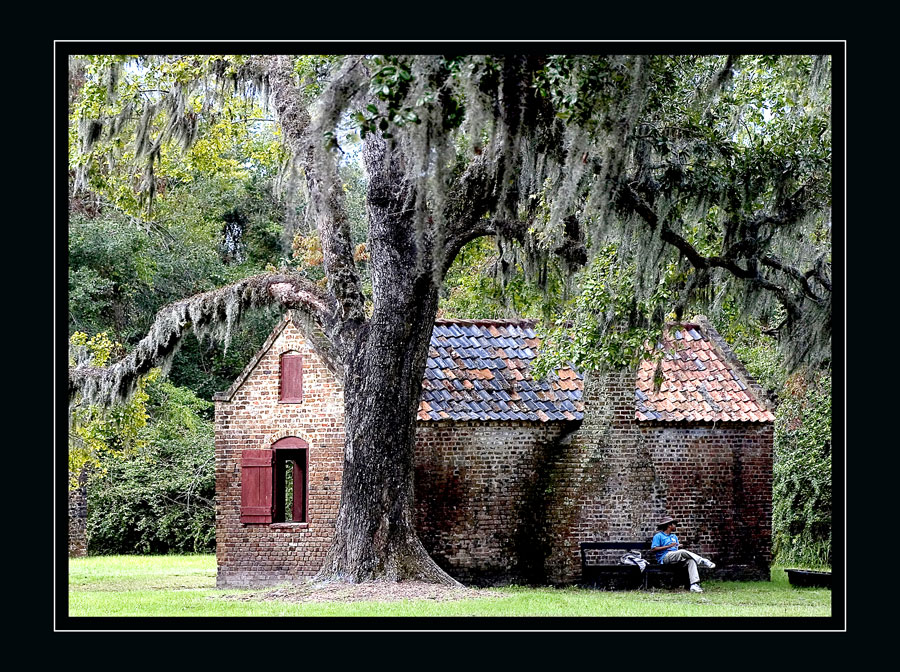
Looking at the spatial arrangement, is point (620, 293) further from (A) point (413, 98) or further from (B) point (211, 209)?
(B) point (211, 209)

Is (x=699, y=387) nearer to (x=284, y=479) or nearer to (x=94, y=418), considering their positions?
(x=284, y=479)

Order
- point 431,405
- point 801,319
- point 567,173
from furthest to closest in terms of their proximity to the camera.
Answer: point 431,405 → point 801,319 → point 567,173

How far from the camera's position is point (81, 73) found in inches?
827

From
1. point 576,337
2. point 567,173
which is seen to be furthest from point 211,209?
point 567,173

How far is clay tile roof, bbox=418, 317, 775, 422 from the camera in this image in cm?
1670

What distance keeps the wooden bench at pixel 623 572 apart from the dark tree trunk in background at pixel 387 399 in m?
2.96

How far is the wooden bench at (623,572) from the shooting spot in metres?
16.1

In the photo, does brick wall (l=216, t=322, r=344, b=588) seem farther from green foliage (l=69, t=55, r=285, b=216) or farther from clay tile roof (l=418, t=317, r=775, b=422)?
green foliage (l=69, t=55, r=285, b=216)

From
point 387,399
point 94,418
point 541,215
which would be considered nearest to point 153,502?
point 94,418

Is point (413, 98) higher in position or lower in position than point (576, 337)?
higher

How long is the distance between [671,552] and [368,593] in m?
4.85

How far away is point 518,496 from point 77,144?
270 inches

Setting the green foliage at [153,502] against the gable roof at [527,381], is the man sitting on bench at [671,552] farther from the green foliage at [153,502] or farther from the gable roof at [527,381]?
the green foliage at [153,502]

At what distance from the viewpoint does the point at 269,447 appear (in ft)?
56.1
